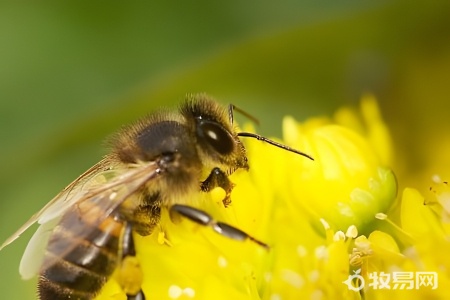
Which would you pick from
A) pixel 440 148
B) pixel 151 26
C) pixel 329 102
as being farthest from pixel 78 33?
pixel 440 148

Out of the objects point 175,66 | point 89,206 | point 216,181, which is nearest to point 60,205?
point 89,206

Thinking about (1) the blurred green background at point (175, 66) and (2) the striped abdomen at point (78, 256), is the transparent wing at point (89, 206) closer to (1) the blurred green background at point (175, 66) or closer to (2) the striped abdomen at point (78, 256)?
(2) the striped abdomen at point (78, 256)

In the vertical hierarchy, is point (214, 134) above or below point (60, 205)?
above

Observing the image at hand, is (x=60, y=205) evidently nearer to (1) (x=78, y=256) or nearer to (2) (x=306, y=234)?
(1) (x=78, y=256)

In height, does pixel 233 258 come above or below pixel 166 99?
below

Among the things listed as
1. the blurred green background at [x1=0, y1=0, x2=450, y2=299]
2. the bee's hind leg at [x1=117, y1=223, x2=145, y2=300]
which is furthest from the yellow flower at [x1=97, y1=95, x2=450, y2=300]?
Result: the blurred green background at [x1=0, y1=0, x2=450, y2=299]

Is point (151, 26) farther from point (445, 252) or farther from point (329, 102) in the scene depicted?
point (445, 252)
